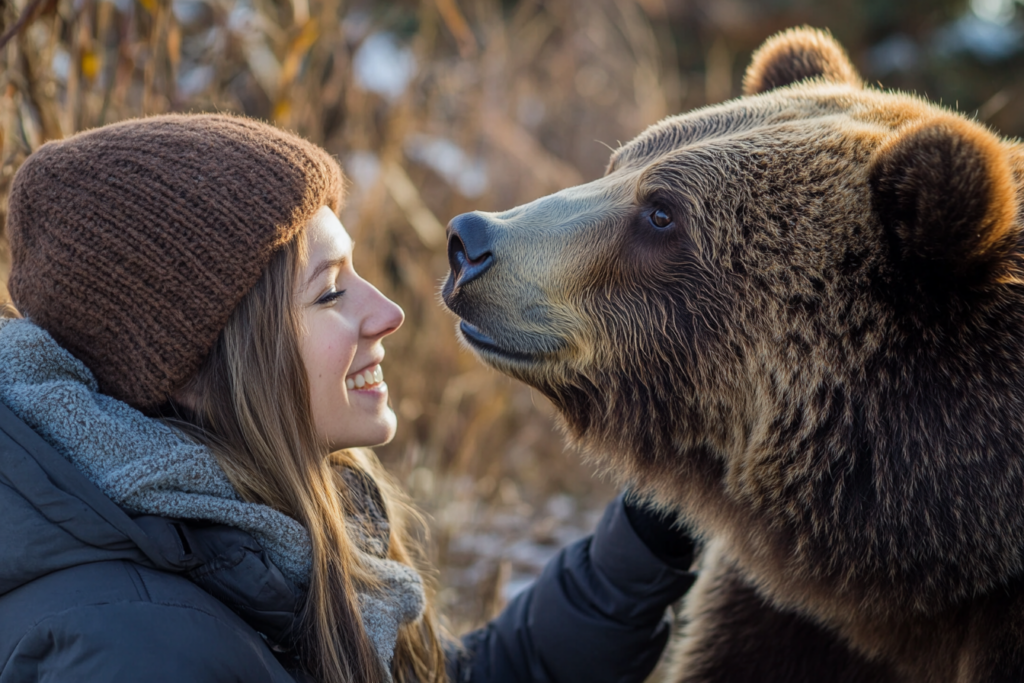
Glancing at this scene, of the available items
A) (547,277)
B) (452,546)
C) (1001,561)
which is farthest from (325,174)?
(452,546)

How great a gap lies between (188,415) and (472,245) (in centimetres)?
76

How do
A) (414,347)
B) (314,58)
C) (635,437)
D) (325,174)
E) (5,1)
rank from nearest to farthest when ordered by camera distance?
(325,174), (635,437), (5,1), (314,58), (414,347)

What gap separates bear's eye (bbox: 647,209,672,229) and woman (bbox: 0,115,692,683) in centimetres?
67

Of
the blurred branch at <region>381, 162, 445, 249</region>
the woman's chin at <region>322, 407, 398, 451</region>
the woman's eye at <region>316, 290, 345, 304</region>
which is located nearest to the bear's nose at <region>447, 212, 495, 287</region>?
the woman's eye at <region>316, 290, 345, 304</region>

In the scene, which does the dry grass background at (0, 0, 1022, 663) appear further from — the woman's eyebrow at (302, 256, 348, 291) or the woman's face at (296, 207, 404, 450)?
the woman's eyebrow at (302, 256, 348, 291)

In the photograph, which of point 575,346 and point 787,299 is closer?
point 787,299

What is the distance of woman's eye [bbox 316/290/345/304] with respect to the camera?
1970 mm

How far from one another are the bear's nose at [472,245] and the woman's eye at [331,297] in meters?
0.28

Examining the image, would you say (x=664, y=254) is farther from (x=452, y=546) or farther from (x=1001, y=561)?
(x=452, y=546)

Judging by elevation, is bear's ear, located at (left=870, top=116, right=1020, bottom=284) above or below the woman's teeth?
above

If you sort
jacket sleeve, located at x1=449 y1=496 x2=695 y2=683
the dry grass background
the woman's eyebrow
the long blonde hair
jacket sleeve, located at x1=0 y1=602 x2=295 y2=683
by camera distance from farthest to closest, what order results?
the dry grass background < jacket sleeve, located at x1=449 y1=496 x2=695 y2=683 < the woman's eyebrow < the long blonde hair < jacket sleeve, located at x1=0 y1=602 x2=295 y2=683

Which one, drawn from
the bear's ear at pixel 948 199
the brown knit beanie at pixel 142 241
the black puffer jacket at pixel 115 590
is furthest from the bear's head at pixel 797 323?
the black puffer jacket at pixel 115 590

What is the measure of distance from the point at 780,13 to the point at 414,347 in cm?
890

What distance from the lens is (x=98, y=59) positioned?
3.05 metres
